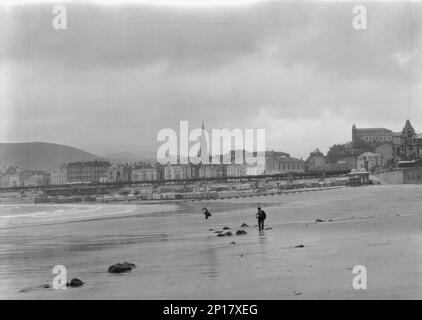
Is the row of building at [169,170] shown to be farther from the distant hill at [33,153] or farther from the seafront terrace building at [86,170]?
the distant hill at [33,153]

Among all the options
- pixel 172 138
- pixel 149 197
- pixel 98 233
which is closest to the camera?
pixel 172 138

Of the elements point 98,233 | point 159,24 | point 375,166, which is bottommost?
point 98,233

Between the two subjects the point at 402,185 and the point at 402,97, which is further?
the point at 402,185

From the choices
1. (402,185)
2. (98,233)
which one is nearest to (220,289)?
(98,233)

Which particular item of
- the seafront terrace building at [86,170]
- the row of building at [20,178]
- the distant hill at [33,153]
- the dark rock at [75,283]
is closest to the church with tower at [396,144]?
the distant hill at [33,153]

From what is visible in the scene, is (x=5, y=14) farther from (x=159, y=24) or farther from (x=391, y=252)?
(x=391, y=252)

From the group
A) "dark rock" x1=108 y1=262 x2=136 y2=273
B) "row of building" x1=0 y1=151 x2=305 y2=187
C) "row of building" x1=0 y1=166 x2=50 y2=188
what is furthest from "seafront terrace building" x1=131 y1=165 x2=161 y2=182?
"dark rock" x1=108 y1=262 x2=136 y2=273

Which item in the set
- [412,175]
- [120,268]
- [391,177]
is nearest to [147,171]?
[412,175]

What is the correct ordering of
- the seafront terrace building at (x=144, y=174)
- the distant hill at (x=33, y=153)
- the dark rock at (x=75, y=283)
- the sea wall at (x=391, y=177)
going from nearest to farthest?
the dark rock at (x=75, y=283) → the distant hill at (x=33, y=153) → the seafront terrace building at (x=144, y=174) → the sea wall at (x=391, y=177)

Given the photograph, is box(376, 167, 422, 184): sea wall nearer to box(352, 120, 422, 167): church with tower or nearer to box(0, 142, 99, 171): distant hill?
box(352, 120, 422, 167): church with tower
